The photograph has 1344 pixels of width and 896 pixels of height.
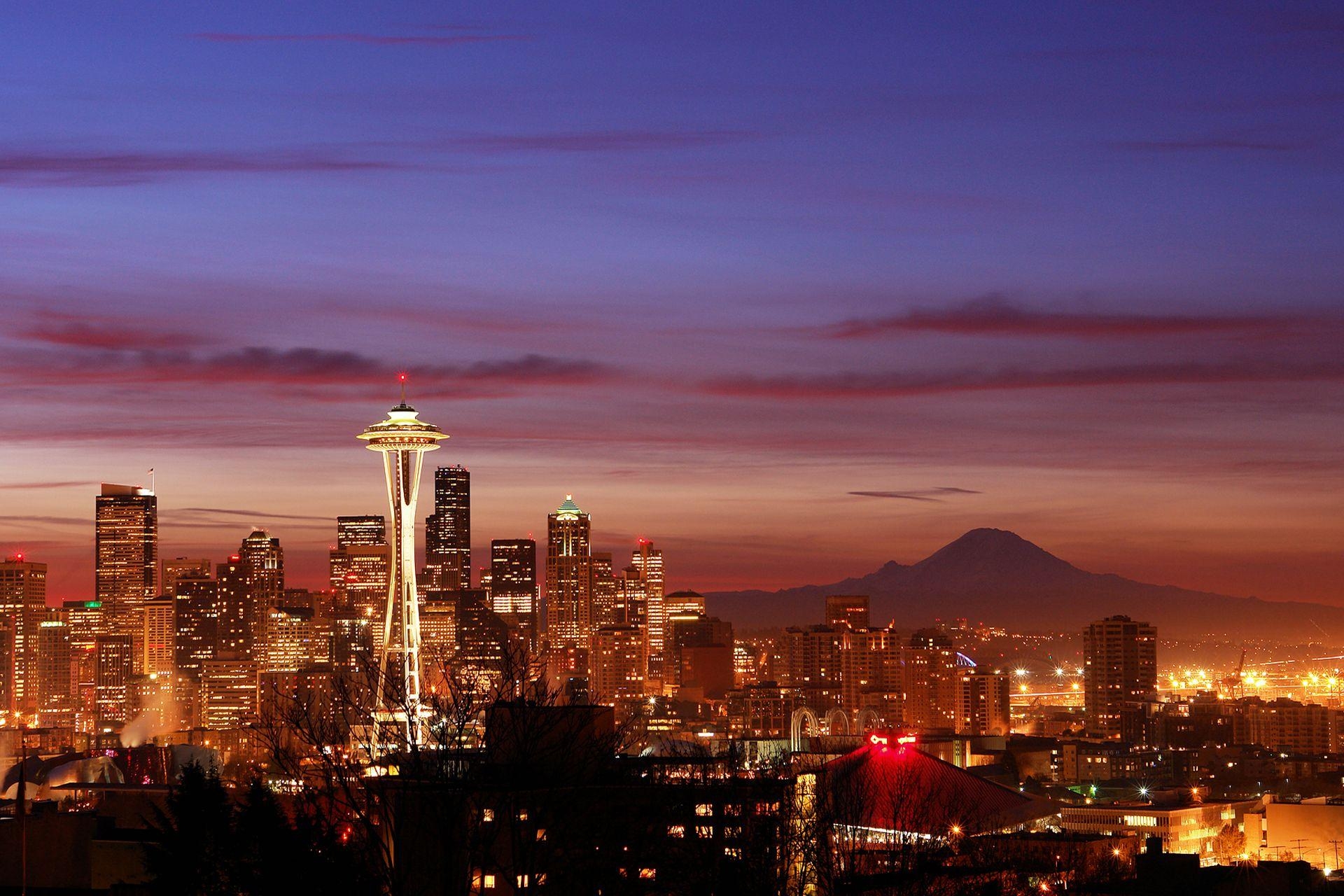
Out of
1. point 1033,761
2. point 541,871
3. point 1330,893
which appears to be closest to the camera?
point 541,871

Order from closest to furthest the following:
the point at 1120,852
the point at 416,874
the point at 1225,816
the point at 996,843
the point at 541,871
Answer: the point at 541,871, the point at 416,874, the point at 996,843, the point at 1120,852, the point at 1225,816

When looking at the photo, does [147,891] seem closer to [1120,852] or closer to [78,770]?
[1120,852]

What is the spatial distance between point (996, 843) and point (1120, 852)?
1097cm

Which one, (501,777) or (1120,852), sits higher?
(501,777)

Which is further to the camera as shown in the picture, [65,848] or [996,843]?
[996,843]

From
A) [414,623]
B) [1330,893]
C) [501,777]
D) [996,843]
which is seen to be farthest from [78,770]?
→ [501,777]

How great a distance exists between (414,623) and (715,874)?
94.5m

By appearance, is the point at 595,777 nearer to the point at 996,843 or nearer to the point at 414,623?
the point at 996,843

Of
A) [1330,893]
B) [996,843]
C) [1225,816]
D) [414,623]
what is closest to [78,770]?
[414,623]

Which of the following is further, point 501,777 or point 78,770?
point 78,770

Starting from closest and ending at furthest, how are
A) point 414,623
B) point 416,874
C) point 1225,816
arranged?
point 416,874
point 1225,816
point 414,623

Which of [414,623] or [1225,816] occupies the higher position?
[414,623]

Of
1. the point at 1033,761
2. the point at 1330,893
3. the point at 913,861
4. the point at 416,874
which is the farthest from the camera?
the point at 1033,761

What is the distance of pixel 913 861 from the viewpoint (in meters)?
49.0
